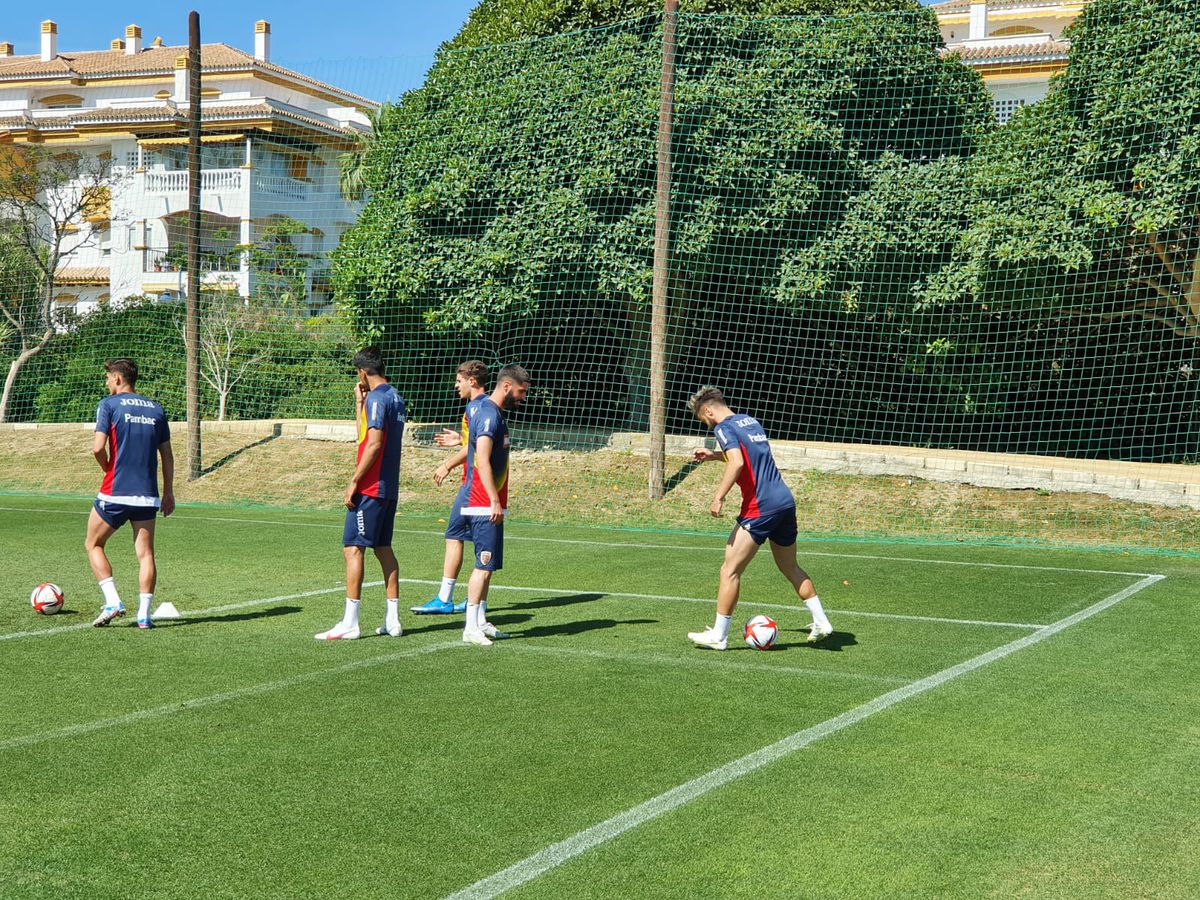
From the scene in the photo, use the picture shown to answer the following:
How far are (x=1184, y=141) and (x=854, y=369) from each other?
20.2 feet

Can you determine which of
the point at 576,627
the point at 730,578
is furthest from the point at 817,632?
the point at 576,627

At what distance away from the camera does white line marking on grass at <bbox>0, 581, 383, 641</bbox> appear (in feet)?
28.5

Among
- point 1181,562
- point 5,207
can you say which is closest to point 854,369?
point 1181,562

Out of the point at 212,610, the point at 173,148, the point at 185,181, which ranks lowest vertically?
the point at 212,610

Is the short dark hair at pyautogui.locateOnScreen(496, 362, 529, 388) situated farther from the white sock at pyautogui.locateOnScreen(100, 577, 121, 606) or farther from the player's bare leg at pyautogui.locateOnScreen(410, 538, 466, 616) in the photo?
the white sock at pyautogui.locateOnScreen(100, 577, 121, 606)

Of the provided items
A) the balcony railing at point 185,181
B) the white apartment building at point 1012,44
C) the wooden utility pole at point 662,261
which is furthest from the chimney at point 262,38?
the wooden utility pole at point 662,261

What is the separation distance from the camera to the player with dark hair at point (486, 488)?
8.39 m

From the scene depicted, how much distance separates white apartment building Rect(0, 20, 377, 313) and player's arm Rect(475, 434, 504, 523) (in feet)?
65.6

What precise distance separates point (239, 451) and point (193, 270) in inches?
135

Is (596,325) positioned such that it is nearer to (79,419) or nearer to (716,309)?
(716,309)

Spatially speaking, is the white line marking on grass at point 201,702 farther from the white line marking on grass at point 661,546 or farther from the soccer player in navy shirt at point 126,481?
the white line marking on grass at point 661,546

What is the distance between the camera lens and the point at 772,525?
812cm

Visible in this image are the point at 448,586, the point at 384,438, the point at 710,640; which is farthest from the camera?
the point at 448,586

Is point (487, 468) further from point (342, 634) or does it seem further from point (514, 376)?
point (342, 634)
